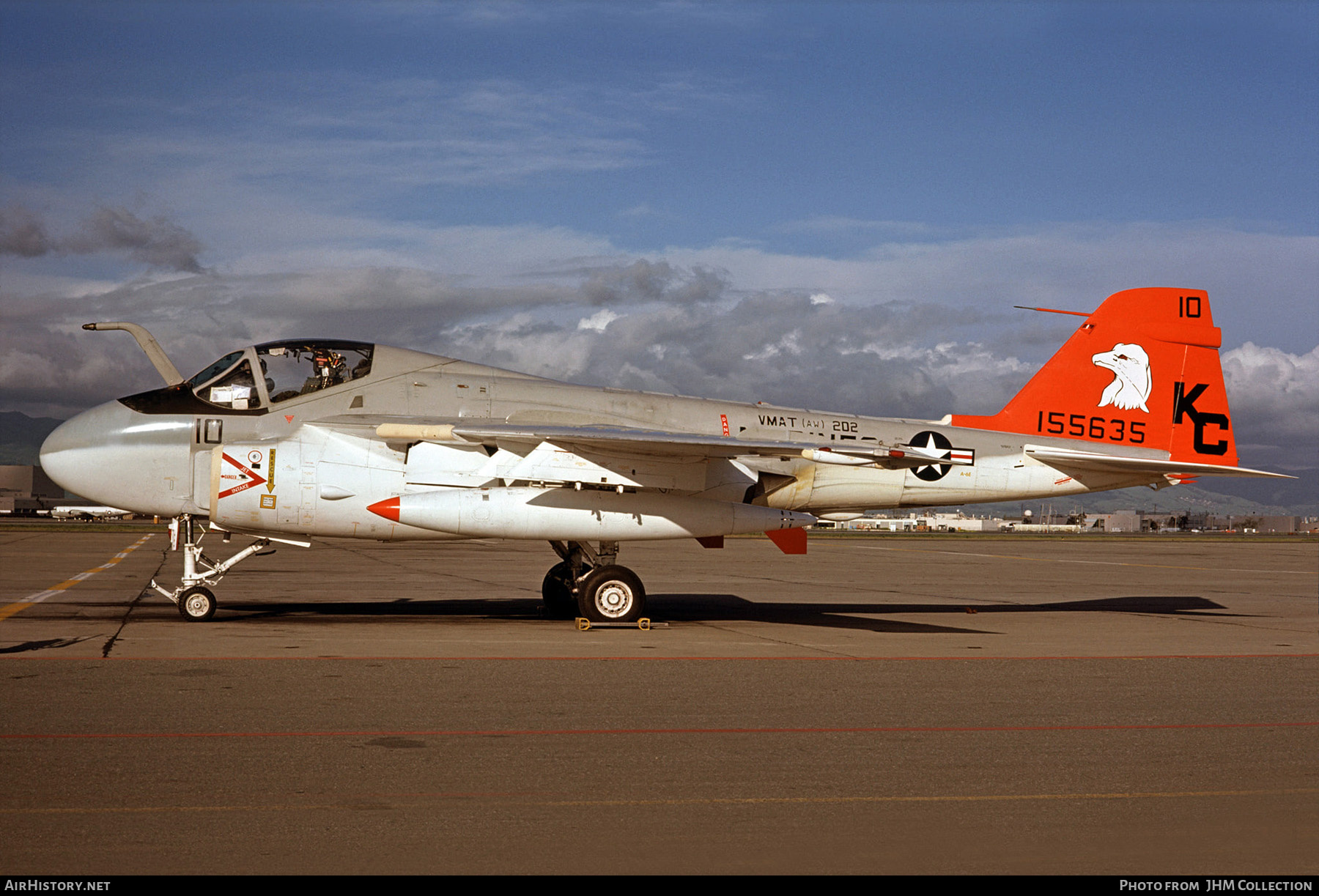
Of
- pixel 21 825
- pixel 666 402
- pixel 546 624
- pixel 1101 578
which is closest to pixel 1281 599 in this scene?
pixel 1101 578

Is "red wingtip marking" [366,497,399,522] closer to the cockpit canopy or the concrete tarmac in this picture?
the concrete tarmac

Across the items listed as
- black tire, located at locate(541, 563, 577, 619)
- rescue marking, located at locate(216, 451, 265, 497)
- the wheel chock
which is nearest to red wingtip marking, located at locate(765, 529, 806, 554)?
the wheel chock

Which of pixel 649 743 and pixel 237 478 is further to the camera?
pixel 237 478

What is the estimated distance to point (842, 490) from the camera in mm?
15492

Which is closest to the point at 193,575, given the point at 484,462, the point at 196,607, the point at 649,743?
the point at 196,607

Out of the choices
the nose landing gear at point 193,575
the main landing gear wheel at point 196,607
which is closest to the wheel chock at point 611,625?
the nose landing gear at point 193,575

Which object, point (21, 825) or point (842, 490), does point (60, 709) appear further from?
point (842, 490)

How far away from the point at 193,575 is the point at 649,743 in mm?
9024

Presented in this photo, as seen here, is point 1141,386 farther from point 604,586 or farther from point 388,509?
point 388,509

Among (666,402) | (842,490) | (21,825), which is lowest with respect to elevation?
(21,825)

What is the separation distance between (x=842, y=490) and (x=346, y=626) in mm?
7006

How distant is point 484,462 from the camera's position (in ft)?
45.8

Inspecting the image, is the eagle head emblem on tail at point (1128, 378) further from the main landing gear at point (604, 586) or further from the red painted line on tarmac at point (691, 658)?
the main landing gear at point (604, 586)

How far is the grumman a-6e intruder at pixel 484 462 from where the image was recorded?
13531 millimetres
